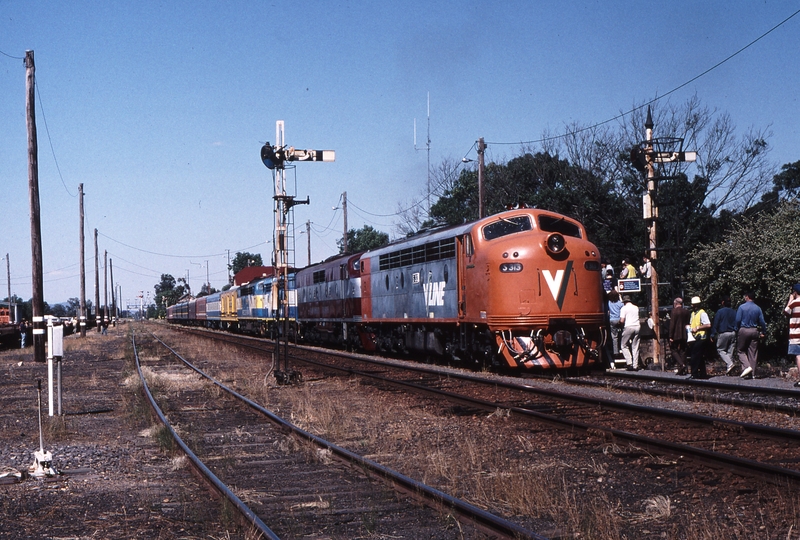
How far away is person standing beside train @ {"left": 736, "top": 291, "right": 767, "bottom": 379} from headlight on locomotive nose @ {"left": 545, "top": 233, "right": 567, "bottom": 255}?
3.65 meters

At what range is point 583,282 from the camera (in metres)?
18.0

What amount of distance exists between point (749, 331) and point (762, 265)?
5.14m

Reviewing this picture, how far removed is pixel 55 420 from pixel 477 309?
8962 millimetres

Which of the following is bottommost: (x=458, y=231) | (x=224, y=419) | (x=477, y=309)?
(x=224, y=419)

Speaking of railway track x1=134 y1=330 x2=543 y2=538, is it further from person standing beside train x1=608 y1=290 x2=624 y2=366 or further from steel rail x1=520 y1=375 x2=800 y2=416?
person standing beside train x1=608 y1=290 x2=624 y2=366

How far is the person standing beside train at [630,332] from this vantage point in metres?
18.9

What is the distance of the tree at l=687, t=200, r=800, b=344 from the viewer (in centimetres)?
2036

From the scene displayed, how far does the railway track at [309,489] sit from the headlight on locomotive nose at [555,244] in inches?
305

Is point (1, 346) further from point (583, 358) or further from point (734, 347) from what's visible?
point (734, 347)

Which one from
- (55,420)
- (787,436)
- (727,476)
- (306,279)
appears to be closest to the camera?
(727,476)

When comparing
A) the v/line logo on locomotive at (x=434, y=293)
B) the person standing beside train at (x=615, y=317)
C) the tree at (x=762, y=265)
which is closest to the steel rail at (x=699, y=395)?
the person standing beside train at (x=615, y=317)

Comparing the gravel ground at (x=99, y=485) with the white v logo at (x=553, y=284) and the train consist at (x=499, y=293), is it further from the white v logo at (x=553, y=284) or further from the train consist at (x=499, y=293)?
the white v logo at (x=553, y=284)

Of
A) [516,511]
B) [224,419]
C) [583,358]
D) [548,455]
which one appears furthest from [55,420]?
[583,358]

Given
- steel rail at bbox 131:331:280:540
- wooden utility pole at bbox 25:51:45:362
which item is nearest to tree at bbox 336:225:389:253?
wooden utility pole at bbox 25:51:45:362
